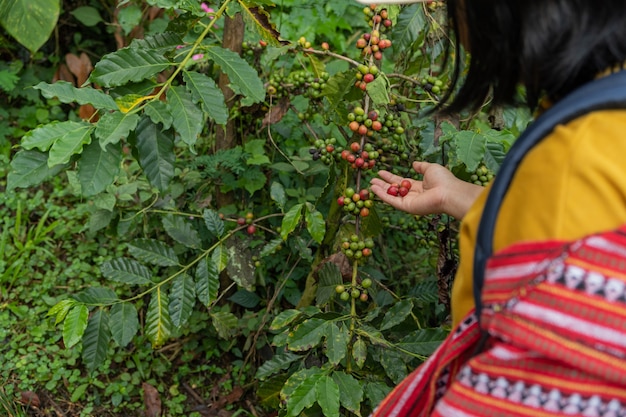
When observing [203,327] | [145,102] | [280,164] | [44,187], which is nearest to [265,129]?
[280,164]

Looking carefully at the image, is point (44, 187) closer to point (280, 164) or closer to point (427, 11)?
point (280, 164)

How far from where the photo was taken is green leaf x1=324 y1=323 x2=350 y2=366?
5.46 feet

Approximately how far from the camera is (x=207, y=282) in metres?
1.91

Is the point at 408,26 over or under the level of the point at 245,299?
over

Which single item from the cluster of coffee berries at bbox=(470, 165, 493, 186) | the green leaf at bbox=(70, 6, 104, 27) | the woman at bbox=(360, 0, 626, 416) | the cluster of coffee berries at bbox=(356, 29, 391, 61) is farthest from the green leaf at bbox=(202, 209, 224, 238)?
the green leaf at bbox=(70, 6, 104, 27)

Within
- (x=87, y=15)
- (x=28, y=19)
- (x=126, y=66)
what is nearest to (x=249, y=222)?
(x=126, y=66)

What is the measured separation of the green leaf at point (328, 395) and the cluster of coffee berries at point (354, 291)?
25 centimetres

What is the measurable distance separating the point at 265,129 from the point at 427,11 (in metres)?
0.81

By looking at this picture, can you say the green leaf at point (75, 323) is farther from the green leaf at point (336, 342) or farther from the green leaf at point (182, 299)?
the green leaf at point (336, 342)

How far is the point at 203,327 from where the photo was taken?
8.11ft

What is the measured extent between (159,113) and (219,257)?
58cm

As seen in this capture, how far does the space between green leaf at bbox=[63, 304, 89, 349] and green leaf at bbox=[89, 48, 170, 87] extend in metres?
0.63

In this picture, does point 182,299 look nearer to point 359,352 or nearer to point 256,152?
point 359,352

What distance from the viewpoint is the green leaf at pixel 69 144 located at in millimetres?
1374
